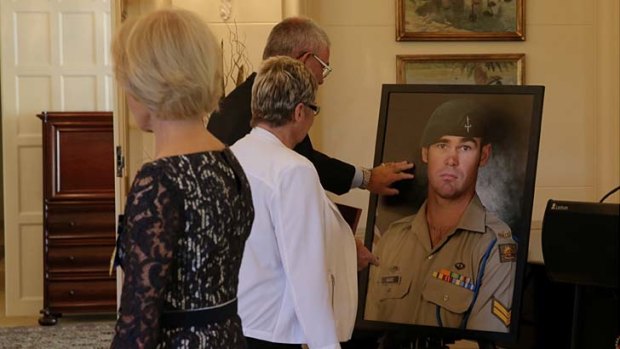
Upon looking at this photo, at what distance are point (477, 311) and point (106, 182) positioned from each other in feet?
13.3

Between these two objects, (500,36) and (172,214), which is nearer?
(172,214)

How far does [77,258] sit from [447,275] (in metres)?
4.08

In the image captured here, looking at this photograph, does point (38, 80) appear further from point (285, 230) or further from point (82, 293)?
point (285, 230)

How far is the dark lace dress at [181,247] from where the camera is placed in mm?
1750

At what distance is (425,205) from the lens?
3.74 m

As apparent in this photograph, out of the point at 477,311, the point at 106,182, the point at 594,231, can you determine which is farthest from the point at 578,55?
the point at 106,182

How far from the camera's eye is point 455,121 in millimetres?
3711

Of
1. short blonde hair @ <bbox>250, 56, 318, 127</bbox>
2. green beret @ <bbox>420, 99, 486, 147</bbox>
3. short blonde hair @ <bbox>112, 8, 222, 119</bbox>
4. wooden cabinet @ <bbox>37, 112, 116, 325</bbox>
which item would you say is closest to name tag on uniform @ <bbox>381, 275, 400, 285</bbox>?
green beret @ <bbox>420, 99, 486, 147</bbox>

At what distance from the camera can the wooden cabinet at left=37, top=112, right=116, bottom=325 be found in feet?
22.8

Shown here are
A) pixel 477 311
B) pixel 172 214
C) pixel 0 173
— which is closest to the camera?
pixel 172 214

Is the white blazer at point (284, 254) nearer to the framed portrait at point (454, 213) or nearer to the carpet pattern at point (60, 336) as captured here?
the framed portrait at point (454, 213)

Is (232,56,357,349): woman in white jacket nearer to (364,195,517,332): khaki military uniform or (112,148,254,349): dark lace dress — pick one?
(112,148,254,349): dark lace dress

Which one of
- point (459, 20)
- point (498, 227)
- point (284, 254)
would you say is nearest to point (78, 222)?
point (459, 20)

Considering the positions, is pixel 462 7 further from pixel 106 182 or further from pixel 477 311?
pixel 106 182
